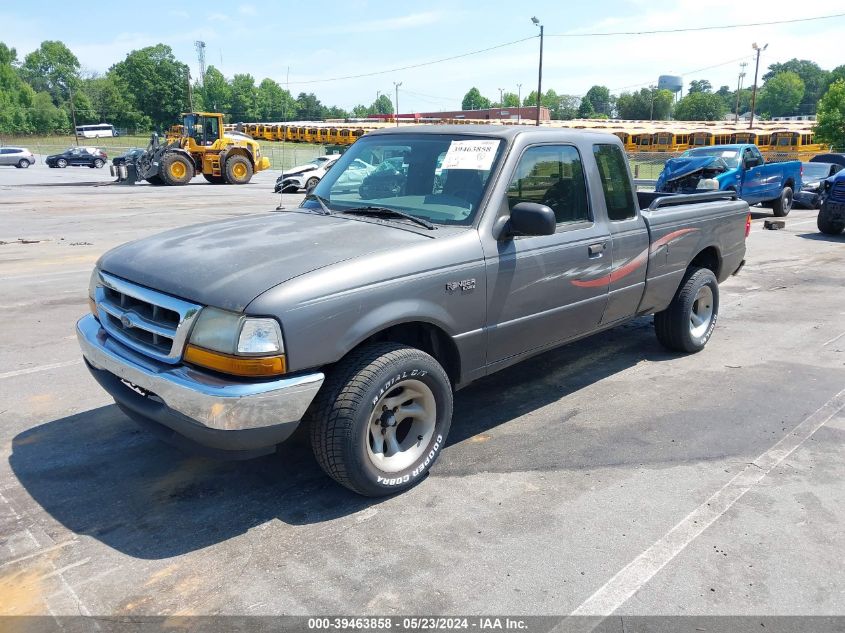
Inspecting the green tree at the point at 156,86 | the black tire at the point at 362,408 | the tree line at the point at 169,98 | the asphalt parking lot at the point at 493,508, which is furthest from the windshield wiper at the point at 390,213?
the green tree at the point at 156,86

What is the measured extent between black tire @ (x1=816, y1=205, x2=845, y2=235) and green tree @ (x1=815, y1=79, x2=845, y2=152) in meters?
32.5

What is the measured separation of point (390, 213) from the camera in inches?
162

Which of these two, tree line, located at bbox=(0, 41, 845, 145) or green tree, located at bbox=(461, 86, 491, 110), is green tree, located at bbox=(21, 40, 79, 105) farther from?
green tree, located at bbox=(461, 86, 491, 110)

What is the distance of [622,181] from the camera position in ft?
16.5

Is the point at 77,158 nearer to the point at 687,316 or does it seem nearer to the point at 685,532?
the point at 687,316

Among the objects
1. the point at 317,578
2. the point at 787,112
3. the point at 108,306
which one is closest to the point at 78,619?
the point at 317,578

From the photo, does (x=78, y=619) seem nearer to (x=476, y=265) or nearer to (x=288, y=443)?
(x=288, y=443)

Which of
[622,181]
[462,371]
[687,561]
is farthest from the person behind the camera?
[622,181]

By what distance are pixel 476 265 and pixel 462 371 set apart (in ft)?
2.03

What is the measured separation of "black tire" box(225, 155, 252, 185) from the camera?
98.6 ft

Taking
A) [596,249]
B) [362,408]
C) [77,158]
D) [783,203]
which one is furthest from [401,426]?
[77,158]

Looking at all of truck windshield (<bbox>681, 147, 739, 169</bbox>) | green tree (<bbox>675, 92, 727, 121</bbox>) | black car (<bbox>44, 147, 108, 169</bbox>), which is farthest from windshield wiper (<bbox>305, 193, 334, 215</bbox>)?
green tree (<bbox>675, 92, 727, 121</bbox>)

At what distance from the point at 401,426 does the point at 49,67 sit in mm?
188098

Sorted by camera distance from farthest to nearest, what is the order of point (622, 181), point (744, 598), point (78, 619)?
point (622, 181) → point (744, 598) → point (78, 619)
